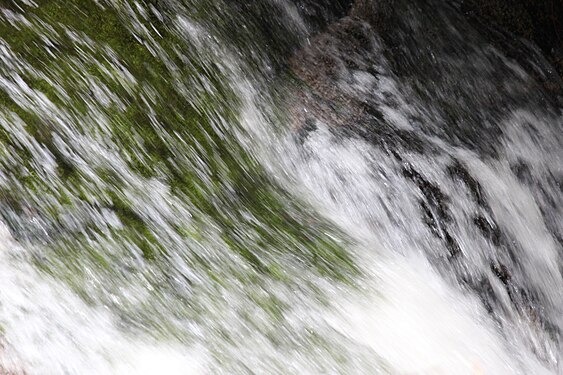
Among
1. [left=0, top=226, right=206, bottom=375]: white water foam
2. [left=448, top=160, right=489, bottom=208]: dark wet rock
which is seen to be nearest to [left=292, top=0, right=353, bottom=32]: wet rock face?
[left=448, top=160, right=489, bottom=208]: dark wet rock

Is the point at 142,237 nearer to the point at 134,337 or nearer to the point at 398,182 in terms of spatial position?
the point at 134,337

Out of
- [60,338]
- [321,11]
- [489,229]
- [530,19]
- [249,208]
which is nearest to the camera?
[60,338]

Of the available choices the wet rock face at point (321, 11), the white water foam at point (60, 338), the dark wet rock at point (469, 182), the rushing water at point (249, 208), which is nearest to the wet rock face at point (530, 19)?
Result: the wet rock face at point (321, 11)

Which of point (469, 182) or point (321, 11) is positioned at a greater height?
point (321, 11)

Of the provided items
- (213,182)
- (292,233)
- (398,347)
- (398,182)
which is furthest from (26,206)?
(398,182)

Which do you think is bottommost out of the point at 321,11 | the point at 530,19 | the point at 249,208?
the point at 249,208

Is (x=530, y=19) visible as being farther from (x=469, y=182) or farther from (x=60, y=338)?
(x=60, y=338)

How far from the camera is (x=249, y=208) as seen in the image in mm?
4082

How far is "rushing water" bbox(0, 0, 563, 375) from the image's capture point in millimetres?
3119

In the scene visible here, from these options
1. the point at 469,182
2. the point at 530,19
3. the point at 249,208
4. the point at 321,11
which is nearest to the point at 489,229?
the point at 469,182

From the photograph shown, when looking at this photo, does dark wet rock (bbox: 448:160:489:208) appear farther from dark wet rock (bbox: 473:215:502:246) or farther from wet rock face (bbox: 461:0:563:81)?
wet rock face (bbox: 461:0:563:81)

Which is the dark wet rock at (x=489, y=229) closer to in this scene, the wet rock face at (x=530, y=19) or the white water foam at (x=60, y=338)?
the white water foam at (x=60, y=338)

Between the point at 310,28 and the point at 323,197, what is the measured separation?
2282mm

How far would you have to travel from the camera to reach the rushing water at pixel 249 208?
312 centimetres
